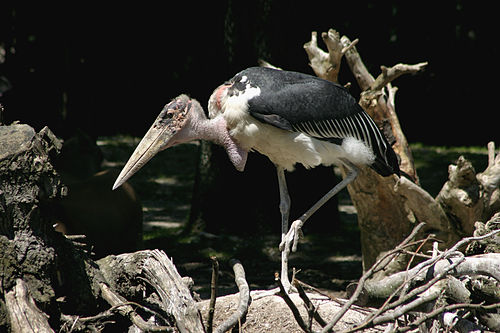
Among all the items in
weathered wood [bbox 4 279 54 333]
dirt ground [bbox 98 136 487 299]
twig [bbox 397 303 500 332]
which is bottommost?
dirt ground [bbox 98 136 487 299]

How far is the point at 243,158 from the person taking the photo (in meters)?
4.38

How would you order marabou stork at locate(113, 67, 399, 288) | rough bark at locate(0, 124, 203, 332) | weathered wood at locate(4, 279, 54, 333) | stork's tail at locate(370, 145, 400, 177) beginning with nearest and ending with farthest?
weathered wood at locate(4, 279, 54, 333)
rough bark at locate(0, 124, 203, 332)
marabou stork at locate(113, 67, 399, 288)
stork's tail at locate(370, 145, 400, 177)

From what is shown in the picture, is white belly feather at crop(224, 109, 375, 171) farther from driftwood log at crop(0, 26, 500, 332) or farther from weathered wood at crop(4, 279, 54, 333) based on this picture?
weathered wood at crop(4, 279, 54, 333)

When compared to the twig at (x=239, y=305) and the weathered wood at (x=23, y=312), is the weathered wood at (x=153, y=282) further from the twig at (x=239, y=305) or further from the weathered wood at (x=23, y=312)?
the weathered wood at (x=23, y=312)

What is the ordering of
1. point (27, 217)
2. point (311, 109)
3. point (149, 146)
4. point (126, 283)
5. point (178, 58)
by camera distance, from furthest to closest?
point (178, 58)
point (311, 109)
point (149, 146)
point (126, 283)
point (27, 217)

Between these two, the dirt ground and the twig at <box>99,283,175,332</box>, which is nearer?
the twig at <box>99,283,175,332</box>

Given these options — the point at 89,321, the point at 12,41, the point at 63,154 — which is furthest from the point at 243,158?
the point at 12,41

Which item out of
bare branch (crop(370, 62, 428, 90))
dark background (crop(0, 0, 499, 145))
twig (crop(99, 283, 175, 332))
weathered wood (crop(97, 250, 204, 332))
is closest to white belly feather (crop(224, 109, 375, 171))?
bare branch (crop(370, 62, 428, 90))

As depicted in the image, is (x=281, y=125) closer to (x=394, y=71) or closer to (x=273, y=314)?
(x=394, y=71)

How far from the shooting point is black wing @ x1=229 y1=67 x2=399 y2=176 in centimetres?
417

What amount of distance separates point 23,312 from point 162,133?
177 cm

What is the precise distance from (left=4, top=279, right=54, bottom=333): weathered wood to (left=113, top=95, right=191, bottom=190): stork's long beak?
1474 mm

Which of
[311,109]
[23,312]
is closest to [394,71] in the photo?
[311,109]

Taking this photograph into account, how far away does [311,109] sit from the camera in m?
4.29
